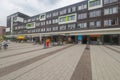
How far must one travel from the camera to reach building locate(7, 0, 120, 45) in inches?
1180

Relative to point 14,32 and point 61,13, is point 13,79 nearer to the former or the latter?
point 61,13

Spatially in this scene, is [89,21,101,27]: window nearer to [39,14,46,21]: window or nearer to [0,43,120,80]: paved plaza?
[0,43,120,80]: paved plaza

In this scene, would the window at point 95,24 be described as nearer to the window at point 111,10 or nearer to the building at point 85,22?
the building at point 85,22

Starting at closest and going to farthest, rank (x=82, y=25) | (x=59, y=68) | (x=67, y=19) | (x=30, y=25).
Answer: (x=59, y=68) < (x=82, y=25) < (x=67, y=19) < (x=30, y=25)

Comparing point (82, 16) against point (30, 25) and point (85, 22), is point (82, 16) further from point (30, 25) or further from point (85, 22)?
point (30, 25)

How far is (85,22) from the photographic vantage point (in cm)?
3681

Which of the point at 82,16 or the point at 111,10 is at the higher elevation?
the point at 111,10

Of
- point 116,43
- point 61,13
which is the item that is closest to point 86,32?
point 116,43

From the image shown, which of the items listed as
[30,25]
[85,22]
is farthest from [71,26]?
[30,25]

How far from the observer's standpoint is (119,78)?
505 cm

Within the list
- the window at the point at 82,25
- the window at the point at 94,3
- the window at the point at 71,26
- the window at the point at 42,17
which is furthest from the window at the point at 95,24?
the window at the point at 42,17

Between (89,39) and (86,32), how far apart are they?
2.61 meters

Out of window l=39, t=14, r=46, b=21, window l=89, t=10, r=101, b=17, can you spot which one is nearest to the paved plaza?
window l=89, t=10, r=101, b=17

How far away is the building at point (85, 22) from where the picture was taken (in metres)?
30.0
